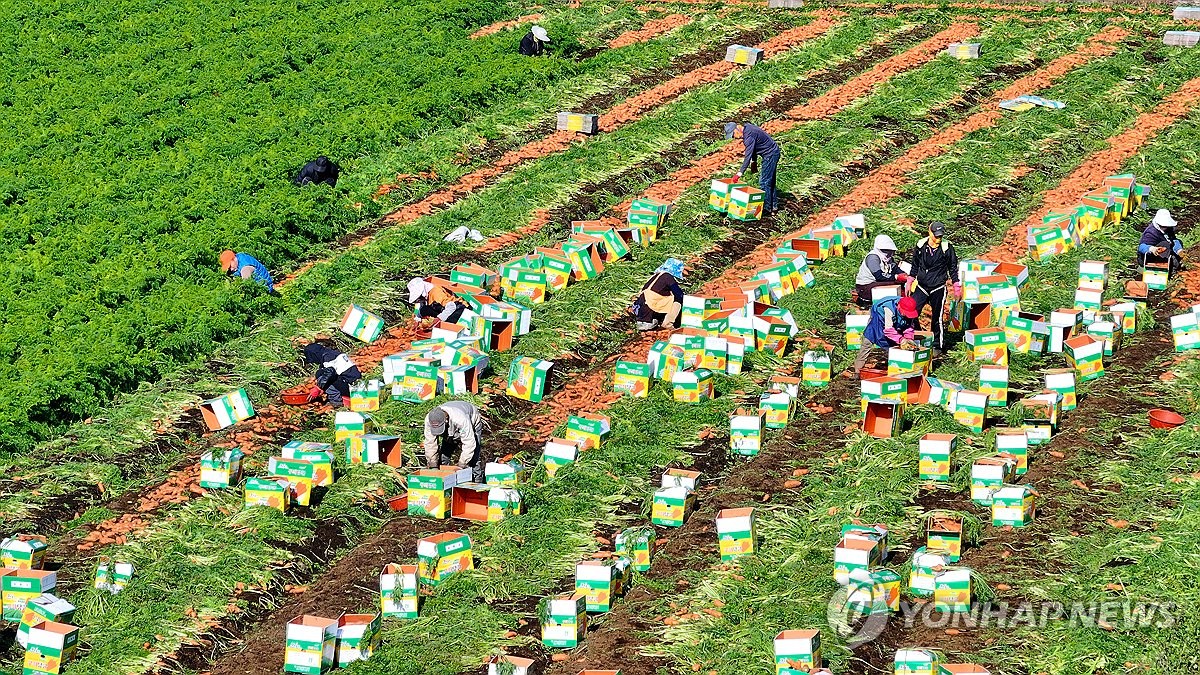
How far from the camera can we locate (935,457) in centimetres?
1580

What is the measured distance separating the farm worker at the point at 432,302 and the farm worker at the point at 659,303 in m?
2.25

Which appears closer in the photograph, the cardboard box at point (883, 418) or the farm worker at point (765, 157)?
the cardboard box at point (883, 418)

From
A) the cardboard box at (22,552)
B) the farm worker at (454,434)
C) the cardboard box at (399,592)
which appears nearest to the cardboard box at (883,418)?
the farm worker at (454,434)

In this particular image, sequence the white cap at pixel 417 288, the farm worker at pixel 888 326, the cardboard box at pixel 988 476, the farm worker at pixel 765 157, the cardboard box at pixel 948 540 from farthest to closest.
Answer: the farm worker at pixel 765 157
the white cap at pixel 417 288
the farm worker at pixel 888 326
the cardboard box at pixel 988 476
the cardboard box at pixel 948 540

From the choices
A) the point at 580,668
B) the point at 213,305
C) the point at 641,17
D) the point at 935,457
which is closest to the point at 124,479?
the point at 213,305

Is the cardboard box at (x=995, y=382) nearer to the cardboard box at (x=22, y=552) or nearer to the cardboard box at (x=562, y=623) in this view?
the cardboard box at (x=562, y=623)

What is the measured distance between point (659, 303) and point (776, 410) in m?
3.08

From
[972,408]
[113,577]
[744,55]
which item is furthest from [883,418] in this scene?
[744,55]

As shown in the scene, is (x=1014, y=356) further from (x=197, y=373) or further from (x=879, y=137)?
(x=197, y=373)

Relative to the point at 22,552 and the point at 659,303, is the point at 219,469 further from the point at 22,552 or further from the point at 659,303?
the point at 659,303

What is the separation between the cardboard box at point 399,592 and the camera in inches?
568

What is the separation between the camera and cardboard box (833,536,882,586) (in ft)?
46.3

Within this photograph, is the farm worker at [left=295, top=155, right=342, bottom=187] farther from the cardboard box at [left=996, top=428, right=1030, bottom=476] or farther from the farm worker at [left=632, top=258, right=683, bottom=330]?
the cardboard box at [left=996, top=428, right=1030, bottom=476]

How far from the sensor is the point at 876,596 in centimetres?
1375
